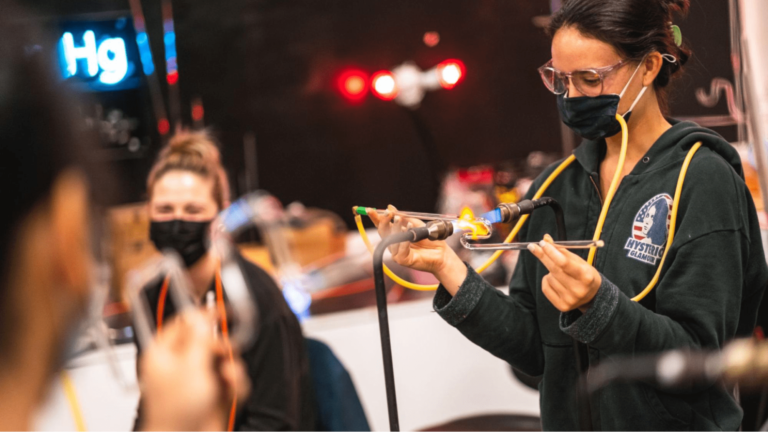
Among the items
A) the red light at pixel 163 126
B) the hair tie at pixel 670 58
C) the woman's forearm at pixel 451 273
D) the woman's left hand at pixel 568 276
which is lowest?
the woman's forearm at pixel 451 273

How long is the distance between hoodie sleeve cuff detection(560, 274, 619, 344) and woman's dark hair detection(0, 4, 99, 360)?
2.59 ft

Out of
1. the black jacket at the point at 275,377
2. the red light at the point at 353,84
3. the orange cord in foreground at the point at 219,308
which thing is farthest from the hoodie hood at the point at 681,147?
the red light at the point at 353,84

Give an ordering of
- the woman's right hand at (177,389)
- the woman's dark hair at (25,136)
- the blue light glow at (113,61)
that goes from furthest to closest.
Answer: the blue light glow at (113,61) < the woman's right hand at (177,389) < the woman's dark hair at (25,136)

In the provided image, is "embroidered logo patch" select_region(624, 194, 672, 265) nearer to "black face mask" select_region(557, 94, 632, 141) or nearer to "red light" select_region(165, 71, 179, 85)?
"black face mask" select_region(557, 94, 632, 141)

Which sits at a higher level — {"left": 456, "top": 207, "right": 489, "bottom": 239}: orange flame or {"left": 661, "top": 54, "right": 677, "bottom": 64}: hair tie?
{"left": 661, "top": 54, "right": 677, "bottom": 64}: hair tie

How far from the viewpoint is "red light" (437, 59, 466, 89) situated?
291cm

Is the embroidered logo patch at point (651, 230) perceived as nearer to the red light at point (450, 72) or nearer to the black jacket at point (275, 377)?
the black jacket at point (275, 377)

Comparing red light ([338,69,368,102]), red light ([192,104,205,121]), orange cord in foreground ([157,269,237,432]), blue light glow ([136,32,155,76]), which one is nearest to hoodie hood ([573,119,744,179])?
orange cord in foreground ([157,269,237,432])

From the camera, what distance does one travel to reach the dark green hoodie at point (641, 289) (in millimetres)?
1122

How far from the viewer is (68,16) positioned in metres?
2.35

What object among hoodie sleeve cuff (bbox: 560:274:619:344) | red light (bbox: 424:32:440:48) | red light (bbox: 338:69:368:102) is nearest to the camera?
hoodie sleeve cuff (bbox: 560:274:619:344)

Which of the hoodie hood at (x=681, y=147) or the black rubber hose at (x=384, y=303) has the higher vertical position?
the hoodie hood at (x=681, y=147)

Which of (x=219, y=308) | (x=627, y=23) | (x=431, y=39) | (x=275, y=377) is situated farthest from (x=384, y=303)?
(x=431, y=39)

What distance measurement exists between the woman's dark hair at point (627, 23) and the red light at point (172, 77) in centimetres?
161
